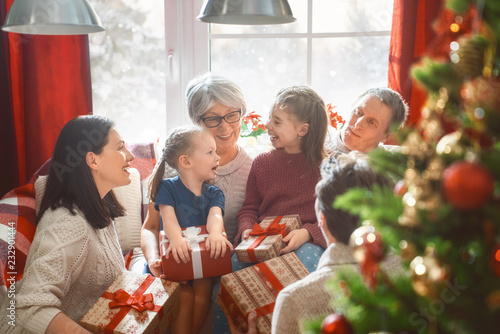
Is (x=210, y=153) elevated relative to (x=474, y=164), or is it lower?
lower

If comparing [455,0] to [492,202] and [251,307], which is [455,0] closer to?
[492,202]

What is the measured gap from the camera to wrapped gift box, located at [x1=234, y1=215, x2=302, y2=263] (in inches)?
73.2

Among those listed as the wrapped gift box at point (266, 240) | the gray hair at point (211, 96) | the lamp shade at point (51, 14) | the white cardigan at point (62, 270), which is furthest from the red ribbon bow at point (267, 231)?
the lamp shade at point (51, 14)

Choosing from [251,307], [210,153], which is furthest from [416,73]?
[210,153]

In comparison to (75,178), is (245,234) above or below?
below

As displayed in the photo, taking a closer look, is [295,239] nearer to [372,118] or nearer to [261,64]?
[372,118]

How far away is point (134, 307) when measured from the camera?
1629mm

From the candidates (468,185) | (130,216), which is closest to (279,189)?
(130,216)

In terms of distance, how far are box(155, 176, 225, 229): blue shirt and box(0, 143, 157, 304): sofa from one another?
0.35m

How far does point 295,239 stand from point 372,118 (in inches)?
28.5

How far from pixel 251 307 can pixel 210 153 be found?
72cm

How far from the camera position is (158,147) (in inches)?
110

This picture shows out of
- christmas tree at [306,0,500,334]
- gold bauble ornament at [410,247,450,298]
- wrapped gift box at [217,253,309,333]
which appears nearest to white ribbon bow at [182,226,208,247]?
wrapped gift box at [217,253,309,333]

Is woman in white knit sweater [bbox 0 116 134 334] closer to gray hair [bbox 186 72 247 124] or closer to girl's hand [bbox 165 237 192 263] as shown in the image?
girl's hand [bbox 165 237 192 263]
